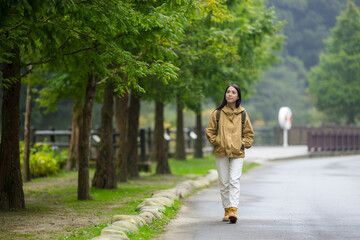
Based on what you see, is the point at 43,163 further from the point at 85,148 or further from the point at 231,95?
the point at 231,95

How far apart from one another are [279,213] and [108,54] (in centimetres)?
366

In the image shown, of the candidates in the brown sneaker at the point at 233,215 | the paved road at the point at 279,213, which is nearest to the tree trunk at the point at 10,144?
the paved road at the point at 279,213

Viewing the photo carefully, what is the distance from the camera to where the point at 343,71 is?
5553 cm

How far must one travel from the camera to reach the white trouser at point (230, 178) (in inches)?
386

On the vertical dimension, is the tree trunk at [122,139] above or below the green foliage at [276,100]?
below

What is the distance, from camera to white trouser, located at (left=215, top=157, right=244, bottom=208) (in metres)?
9.80

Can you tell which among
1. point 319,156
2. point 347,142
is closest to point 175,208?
point 319,156

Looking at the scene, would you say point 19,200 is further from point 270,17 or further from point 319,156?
point 319,156

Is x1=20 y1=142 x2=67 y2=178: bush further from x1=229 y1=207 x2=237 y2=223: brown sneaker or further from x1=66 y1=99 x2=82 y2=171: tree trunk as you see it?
x1=229 y1=207 x2=237 y2=223: brown sneaker

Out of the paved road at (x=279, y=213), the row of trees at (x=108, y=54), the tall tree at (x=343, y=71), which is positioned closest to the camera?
the paved road at (x=279, y=213)

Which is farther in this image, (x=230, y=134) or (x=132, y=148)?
(x=132, y=148)

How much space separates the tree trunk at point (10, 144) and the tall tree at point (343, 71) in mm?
45402

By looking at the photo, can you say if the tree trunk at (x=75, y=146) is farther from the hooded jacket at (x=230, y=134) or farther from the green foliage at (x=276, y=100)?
the green foliage at (x=276, y=100)

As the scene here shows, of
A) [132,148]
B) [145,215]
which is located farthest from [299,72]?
[145,215]
